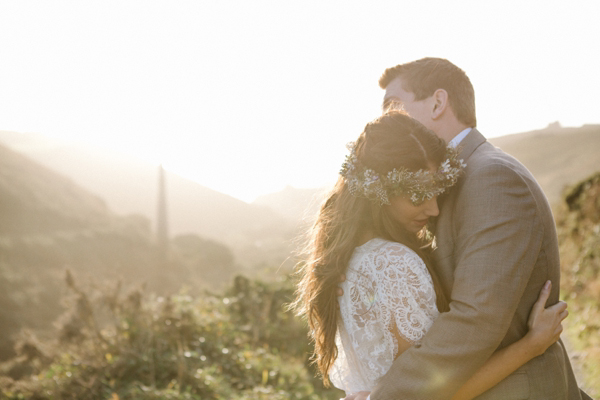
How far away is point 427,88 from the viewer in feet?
9.16

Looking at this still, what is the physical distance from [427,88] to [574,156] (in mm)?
27039

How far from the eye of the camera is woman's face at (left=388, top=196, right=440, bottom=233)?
7.43 ft

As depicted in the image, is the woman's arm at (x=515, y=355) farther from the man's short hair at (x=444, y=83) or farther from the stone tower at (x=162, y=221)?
the stone tower at (x=162, y=221)

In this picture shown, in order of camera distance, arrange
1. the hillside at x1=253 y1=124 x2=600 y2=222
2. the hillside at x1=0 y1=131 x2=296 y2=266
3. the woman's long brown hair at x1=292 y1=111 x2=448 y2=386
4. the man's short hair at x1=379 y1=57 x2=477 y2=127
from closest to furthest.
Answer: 1. the woman's long brown hair at x1=292 y1=111 x2=448 y2=386
2. the man's short hair at x1=379 y1=57 x2=477 y2=127
3. the hillside at x1=0 y1=131 x2=296 y2=266
4. the hillside at x1=253 y1=124 x2=600 y2=222

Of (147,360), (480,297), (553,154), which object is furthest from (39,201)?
(553,154)

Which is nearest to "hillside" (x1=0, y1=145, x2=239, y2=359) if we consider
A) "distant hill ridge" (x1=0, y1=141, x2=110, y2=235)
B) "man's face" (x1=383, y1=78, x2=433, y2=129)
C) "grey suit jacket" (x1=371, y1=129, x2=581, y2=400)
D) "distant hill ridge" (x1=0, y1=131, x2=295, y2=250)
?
"distant hill ridge" (x1=0, y1=141, x2=110, y2=235)

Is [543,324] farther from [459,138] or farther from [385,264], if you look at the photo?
[459,138]

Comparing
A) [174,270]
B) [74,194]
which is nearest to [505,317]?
[174,270]

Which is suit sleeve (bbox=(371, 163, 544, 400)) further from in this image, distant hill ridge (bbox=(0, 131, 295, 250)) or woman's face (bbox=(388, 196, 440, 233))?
distant hill ridge (bbox=(0, 131, 295, 250))

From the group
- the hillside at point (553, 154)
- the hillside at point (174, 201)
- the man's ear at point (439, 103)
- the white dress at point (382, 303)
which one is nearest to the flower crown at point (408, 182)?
the white dress at point (382, 303)

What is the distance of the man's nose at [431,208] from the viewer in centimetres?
227

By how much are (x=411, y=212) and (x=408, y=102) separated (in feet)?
2.87

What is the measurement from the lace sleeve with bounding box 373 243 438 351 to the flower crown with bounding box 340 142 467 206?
303 millimetres

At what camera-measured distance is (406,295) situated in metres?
2.04
